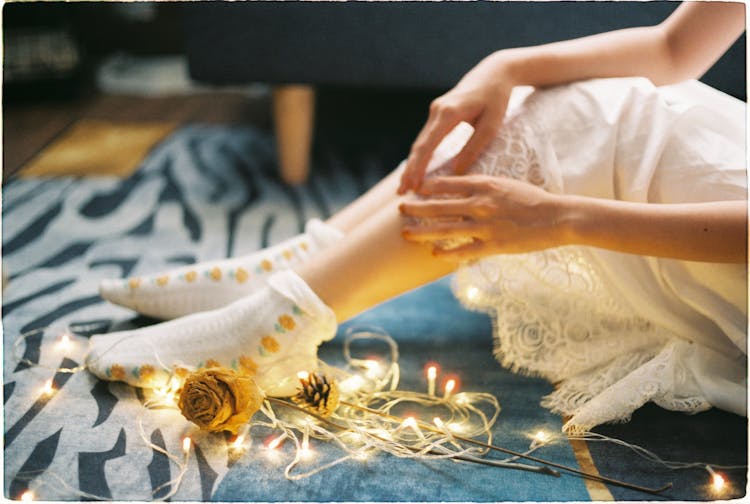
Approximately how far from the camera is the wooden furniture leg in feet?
4.25

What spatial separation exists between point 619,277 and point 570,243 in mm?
113

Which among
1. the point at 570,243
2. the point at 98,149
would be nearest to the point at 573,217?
the point at 570,243

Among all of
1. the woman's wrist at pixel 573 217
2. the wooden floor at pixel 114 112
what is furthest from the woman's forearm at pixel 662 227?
the wooden floor at pixel 114 112

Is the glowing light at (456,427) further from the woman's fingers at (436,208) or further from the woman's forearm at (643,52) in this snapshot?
the woman's forearm at (643,52)

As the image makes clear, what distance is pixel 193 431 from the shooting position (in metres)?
0.67

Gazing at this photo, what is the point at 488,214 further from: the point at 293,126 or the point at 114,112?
the point at 114,112

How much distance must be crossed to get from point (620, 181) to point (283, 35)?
700 millimetres

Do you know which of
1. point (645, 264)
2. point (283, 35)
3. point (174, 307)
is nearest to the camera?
point (645, 264)

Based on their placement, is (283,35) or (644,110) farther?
(283,35)

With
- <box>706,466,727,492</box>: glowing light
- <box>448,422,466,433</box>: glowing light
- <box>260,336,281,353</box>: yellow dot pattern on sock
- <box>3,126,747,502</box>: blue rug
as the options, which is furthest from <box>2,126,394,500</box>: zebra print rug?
<box>706,466,727,492</box>: glowing light

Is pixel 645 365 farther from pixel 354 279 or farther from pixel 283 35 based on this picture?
pixel 283 35

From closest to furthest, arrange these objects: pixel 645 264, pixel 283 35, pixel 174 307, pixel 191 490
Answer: pixel 191 490 < pixel 645 264 < pixel 174 307 < pixel 283 35

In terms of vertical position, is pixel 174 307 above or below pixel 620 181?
below

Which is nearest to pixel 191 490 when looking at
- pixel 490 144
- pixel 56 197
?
pixel 490 144
